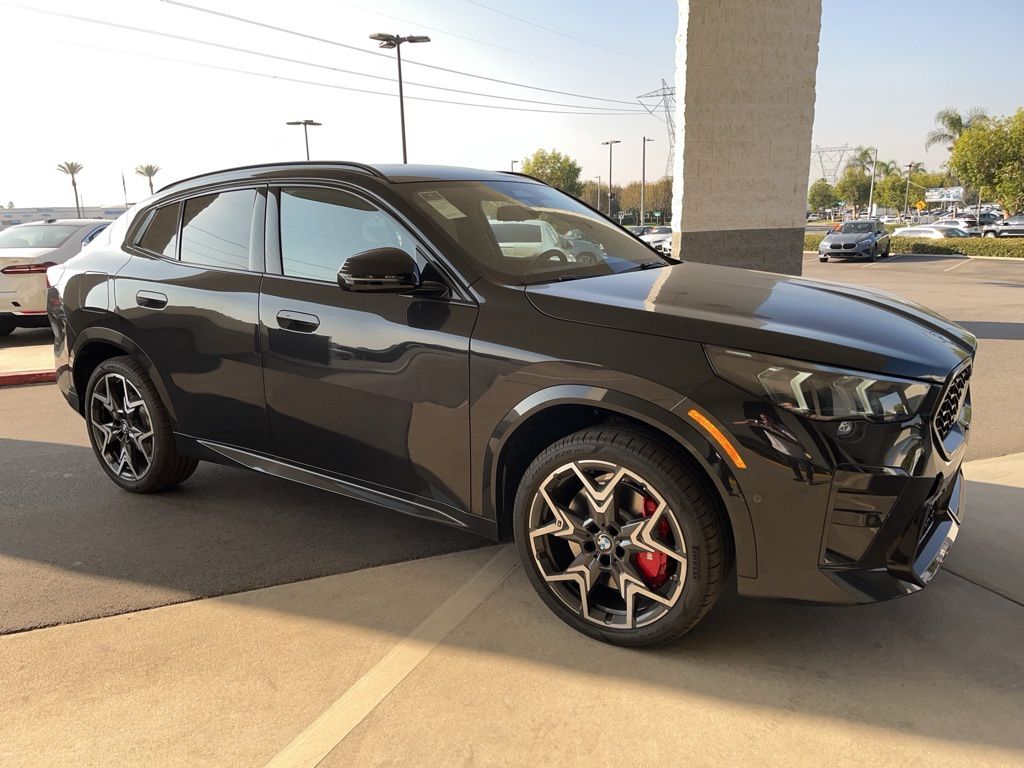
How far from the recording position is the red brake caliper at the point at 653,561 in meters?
2.59

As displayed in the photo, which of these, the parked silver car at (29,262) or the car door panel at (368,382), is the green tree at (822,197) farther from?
the car door panel at (368,382)

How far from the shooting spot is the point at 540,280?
305 centimetres

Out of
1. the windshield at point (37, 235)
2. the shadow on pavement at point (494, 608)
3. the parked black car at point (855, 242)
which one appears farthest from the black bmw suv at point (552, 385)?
the parked black car at point (855, 242)

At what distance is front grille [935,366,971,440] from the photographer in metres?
2.49

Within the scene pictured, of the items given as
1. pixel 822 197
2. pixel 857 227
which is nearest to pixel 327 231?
pixel 857 227

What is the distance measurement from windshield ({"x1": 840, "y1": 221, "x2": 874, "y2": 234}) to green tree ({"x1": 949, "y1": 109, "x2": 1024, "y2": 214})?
567 inches

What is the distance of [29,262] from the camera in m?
9.54

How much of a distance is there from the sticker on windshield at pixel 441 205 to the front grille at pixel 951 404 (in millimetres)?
1944

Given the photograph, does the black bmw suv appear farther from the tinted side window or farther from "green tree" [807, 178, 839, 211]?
"green tree" [807, 178, 839, 211]

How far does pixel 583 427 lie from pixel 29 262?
929 cm

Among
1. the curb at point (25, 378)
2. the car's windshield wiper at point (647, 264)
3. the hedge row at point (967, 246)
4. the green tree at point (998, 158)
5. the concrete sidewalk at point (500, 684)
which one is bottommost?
the hedge row at point (967, 246)

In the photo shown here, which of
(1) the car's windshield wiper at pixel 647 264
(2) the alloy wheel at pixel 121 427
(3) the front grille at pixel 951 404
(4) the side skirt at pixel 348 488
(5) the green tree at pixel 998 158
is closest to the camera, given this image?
(3) the front grille at pixel 951 404

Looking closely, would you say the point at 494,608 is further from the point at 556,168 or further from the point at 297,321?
the point at 556,168

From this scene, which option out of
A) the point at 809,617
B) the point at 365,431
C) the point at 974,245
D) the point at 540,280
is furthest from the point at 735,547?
the point at 974,245
